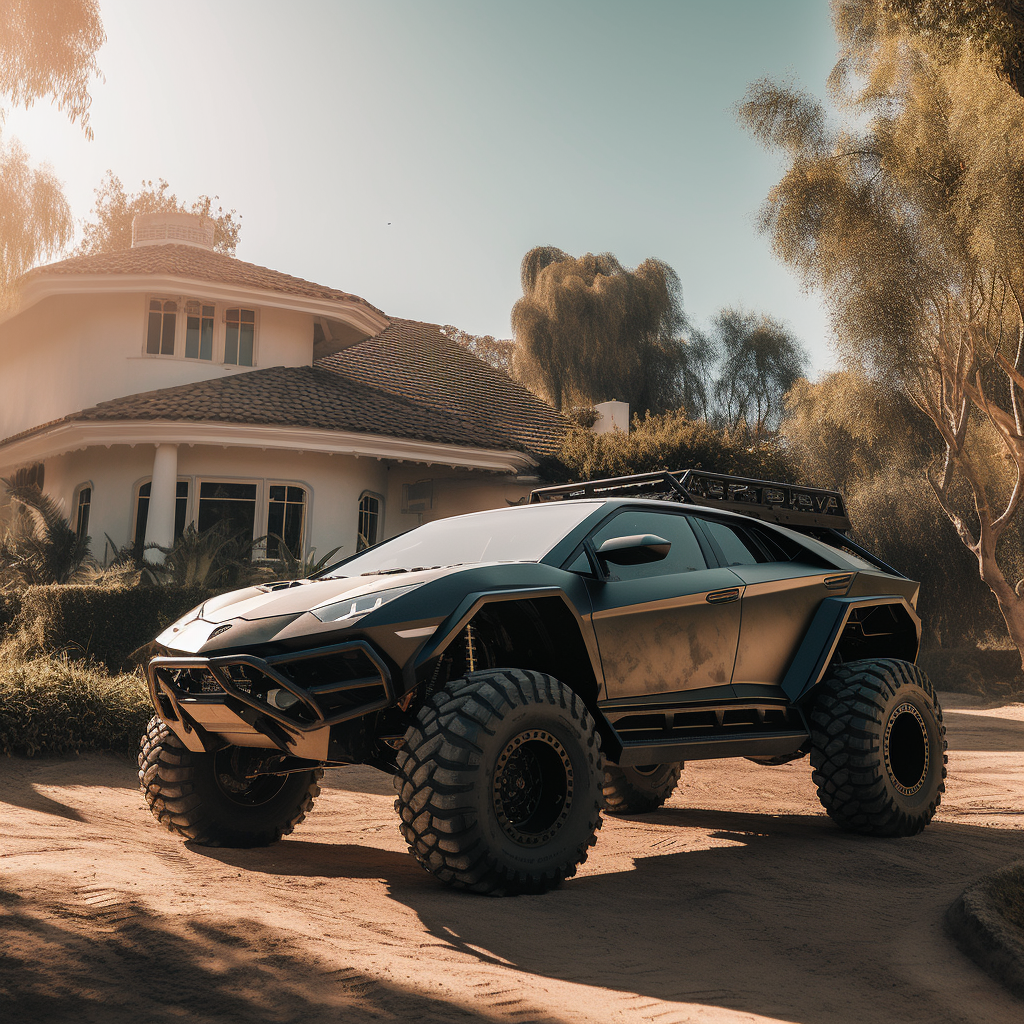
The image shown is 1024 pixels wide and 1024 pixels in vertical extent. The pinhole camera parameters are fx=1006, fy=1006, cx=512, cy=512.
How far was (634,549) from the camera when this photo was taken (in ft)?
16.2

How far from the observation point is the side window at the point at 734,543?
20.4 ft

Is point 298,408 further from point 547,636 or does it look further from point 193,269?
point 547,636

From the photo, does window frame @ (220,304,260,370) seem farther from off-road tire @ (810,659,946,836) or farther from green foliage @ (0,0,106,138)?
off-road tire @ (810,659,946,836)

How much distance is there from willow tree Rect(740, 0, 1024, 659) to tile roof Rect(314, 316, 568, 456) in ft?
21.1

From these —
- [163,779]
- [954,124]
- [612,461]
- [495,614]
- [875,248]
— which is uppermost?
[954,124]

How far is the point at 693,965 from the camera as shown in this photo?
3805mm

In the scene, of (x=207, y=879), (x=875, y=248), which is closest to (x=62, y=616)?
(x=207, y=879)

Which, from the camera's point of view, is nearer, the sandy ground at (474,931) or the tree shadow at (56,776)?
the sandy ground at (474,931)

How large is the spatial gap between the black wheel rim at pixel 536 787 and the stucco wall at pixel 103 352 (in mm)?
15387

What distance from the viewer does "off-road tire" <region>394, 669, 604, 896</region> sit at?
13.9ft

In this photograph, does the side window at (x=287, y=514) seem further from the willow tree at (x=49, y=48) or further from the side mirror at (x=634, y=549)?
the side mirror at (x=634, y=549)

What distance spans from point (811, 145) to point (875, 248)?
2.73 meters

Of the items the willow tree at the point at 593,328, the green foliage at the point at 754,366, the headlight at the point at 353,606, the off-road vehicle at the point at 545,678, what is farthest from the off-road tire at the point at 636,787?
the green foliage at the point at 754,366

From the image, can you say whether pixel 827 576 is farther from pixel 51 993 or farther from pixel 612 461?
pixel 612 461
